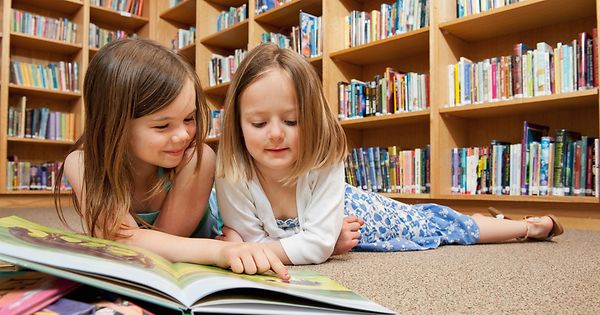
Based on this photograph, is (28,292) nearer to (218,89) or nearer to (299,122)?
(299,122)

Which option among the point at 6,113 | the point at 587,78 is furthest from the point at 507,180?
the point at 6,113

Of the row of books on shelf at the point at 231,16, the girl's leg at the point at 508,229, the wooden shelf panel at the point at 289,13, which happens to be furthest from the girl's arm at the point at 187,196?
the row of books on shelf at the point at 231,16

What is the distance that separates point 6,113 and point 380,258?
3217 millimetres

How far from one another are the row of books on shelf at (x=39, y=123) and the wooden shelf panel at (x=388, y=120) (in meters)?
2.33

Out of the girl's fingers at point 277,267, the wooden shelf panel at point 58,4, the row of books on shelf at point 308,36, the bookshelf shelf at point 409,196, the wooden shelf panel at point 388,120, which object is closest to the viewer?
the girl's fingers at point 277,267

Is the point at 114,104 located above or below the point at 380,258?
above

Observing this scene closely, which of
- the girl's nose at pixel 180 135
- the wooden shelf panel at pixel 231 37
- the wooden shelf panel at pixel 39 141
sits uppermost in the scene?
the wooden shelf panel at pixel 231 37

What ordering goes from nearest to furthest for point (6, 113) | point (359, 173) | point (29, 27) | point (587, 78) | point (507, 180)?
point (587, 78), point (507, 180), point (359, 173), point (6, 113), point (29, 27)

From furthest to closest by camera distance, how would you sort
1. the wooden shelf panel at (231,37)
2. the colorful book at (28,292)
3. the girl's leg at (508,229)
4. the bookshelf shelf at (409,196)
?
the wooden shelf panel at (231,37)
the bookshelf shelf at (409,196)
the girl's leg at (508,229)
the colorful book at (28,292)

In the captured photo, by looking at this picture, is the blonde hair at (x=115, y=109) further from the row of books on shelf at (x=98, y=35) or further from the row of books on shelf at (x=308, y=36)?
the row of books on shelf at (x=98, y=35)

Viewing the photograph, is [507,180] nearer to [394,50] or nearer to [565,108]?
[565,108]

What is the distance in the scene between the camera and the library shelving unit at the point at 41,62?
10.8ft

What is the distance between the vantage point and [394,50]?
256cm

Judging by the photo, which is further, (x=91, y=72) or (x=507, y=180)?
(x=507, y=180)
